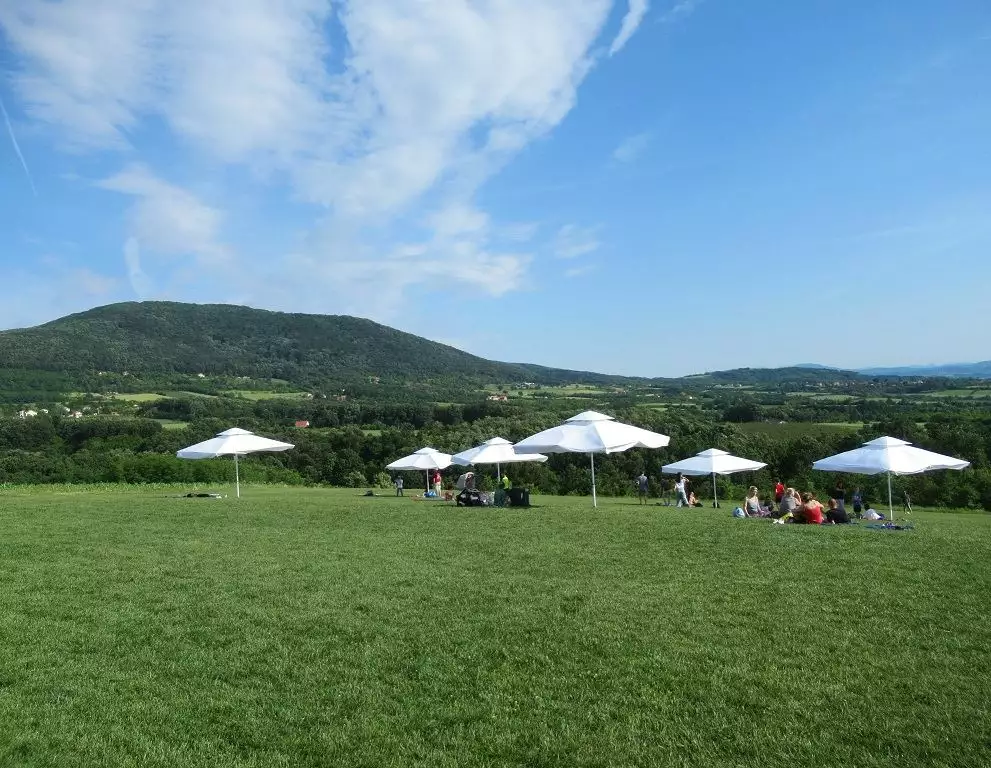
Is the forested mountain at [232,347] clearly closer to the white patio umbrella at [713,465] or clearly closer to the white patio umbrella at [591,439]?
the white patio umbrella at [591,439]

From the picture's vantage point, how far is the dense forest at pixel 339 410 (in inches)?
1609

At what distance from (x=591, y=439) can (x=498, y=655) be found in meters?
13.8

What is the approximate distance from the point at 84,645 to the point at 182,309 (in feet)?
402

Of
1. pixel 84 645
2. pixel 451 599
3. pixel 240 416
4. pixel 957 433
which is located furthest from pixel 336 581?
pixel 240 416

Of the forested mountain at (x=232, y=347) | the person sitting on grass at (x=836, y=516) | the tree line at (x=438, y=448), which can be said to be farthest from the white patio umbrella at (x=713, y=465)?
the forested mountain at (x=232, y=347)

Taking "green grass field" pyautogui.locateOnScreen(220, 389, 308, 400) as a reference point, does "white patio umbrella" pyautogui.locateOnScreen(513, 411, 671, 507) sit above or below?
below

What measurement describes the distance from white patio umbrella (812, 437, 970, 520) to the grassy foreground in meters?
5.77

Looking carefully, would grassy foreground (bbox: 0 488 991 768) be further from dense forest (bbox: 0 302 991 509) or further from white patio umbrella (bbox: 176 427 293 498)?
dense forest (bbox: 0 302 991 509)

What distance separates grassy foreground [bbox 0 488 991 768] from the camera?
4.69 meters

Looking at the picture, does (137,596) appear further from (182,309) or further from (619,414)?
(182,309)

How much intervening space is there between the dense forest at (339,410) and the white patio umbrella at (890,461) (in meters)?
14.6

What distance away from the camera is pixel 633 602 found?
813 cm

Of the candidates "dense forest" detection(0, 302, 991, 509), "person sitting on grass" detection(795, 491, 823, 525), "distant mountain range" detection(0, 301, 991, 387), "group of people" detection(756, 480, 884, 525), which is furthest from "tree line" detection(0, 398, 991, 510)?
"distant mountain range" detection(0, 301, 991, 387)

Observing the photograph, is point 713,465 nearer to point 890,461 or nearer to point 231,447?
point 890,461
